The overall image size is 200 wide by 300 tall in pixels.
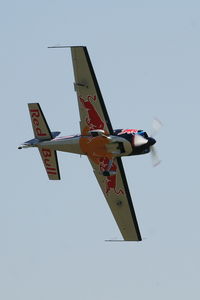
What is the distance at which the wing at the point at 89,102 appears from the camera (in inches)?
2847

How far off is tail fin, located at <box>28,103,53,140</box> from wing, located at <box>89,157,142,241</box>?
3988mm

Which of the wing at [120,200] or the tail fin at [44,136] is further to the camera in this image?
the wing at [120,200]

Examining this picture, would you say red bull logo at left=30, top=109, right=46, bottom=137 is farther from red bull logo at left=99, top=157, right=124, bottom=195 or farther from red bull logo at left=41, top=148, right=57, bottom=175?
red bull logo at left=99, top=157, right=124, bottom=195

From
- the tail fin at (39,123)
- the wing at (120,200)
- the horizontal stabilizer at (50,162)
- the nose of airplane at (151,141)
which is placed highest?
the tail fin at (39,123)

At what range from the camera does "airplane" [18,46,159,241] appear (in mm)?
72188

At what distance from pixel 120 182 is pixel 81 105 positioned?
7.29 metres

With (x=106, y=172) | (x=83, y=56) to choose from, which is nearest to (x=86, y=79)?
(x=83, y=56)

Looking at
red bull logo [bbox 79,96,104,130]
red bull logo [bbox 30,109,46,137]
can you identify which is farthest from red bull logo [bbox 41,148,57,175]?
red bull logo [bbox 79,96,104,130]

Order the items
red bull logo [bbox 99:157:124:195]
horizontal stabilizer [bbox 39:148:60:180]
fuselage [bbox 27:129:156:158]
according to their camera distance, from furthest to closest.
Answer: red bull logo [bbox 99:157:124:195] → horizontal stabilizer [bbox 39:148:60:180] → fuselage [bbox 27:129:156:158]

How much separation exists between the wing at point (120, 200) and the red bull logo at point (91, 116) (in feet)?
13.1

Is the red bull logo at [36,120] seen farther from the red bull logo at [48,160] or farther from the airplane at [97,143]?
the red bull logo at [48,160]

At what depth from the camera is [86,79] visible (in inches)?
2857

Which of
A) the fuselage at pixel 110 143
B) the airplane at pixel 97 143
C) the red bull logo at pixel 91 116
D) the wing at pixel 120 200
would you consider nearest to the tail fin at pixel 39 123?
the airplane at pixel 97 143

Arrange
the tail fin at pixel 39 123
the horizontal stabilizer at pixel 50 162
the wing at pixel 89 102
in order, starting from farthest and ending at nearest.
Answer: the horizontal stabilizer at pixel 50 162
the tail fin at pixel 39 123
the wing at pixel 89 102
